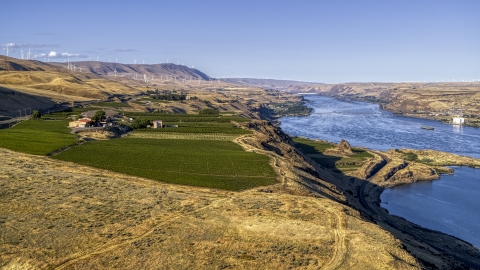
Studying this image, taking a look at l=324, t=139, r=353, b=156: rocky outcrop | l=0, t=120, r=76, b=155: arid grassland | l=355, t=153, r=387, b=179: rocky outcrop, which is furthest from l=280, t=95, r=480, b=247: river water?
l=0, t=120, r=76, b=155: arid grassland

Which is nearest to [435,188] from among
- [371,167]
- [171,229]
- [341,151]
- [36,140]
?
[371,167]

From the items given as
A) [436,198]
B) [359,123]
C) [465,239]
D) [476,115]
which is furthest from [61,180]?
[476,115]

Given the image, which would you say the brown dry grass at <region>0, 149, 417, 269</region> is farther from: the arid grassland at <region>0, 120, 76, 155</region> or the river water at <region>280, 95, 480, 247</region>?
the river water at <region>280, 95, 480, 247</region>

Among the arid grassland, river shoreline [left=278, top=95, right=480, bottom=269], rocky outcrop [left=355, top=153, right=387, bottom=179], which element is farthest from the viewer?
rocky outcrop [left=355, top=153, right=387, bottom=179]

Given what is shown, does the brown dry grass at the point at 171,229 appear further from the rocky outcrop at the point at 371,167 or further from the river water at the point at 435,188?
the rocky outcrop at the point at 371,167

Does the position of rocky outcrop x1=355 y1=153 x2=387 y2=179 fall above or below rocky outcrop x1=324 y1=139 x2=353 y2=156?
below

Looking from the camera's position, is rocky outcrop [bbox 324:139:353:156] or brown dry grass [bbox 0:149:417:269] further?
rocky outcrop [bbox 324:139:353:156]

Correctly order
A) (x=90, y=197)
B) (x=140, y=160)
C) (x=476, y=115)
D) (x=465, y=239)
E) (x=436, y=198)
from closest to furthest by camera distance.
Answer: (x=90, y=197) < (x=140, y=160) < (x=465, y=239) < (x=436, y=198) < (x=476, y=115)

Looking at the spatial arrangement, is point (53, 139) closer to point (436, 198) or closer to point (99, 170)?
point (99, 170)
